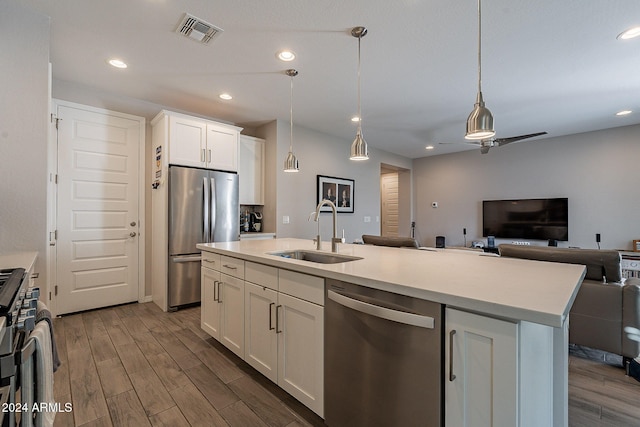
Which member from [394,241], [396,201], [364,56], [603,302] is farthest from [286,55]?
[396,201]

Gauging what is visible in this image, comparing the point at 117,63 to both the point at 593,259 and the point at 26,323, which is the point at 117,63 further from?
the point at 593,259

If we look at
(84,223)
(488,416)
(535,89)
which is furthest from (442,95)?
(84,223)

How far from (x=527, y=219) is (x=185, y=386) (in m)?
6.61

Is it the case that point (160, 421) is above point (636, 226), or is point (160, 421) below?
below

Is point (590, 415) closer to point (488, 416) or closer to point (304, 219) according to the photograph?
point (488, 416)

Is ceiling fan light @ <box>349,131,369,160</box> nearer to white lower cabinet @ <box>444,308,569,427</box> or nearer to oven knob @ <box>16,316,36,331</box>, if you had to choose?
white lower cabinet @ <box>444,308,569,427</box>

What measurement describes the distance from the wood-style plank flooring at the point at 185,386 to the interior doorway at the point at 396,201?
5187 millimetres

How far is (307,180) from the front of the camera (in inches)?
197

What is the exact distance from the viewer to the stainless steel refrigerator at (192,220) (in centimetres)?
350

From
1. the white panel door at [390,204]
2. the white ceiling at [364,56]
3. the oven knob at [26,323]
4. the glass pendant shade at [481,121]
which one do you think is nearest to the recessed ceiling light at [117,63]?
the white ceiling at [364,56]

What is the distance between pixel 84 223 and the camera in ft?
11.0

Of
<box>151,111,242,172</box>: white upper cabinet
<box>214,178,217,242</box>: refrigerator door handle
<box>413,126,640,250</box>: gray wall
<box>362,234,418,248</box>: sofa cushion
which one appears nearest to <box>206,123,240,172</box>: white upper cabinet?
<box>151,111,242,172</box>: white upper cabinet

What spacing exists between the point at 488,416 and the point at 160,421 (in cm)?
169

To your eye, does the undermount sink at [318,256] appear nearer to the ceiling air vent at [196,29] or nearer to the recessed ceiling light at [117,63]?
the ceiling air vent at [196,29]
